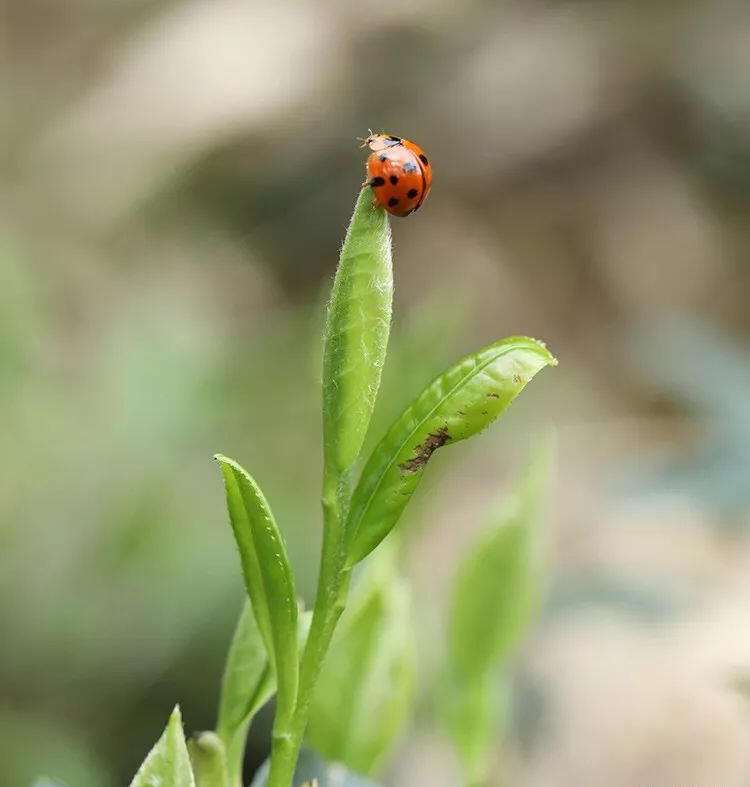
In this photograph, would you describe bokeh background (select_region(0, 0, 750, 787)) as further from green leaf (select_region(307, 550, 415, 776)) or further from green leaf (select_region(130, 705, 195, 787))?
green leaf (select_region(130, 705, 195, 787))

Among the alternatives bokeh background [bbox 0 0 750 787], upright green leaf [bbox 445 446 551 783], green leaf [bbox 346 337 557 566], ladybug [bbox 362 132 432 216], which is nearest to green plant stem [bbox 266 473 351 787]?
green leaf [bbox 346 337 557 566]

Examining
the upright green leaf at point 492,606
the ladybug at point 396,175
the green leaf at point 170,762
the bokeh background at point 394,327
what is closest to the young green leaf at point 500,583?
the upright green leaf at point 492,606

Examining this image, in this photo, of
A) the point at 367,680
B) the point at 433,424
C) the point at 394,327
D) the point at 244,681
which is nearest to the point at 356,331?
the point at 433,424

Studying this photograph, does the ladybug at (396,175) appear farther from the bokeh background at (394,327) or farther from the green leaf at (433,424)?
the bokeh background at (394,327)

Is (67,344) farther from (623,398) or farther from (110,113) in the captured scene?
(623,398)

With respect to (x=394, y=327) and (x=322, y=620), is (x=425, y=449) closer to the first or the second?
(x=322, y=620)

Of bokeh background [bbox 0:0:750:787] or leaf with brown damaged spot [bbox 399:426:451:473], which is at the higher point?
bokeh background [bbox 0:0:750:787]

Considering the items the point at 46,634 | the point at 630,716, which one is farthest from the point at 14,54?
the point at 630,716
